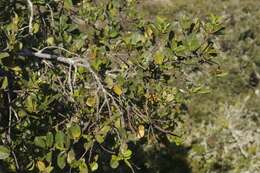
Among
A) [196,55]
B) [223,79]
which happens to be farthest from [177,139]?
[223,79]

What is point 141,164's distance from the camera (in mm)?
9727

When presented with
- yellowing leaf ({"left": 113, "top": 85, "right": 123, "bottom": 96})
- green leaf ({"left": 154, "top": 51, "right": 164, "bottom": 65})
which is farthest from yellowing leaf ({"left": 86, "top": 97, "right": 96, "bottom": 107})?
green leaf ({"left": 154, "top": 51, "right": 164, "bottom": 65})

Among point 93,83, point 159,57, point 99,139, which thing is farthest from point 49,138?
point 159,57

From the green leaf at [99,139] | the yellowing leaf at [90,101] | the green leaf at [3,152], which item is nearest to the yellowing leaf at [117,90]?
the yellowing leaf at [90,101]

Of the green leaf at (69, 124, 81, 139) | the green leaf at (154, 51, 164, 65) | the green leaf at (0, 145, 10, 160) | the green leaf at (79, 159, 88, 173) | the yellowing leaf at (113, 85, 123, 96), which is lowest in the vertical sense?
the green leaf at (79, 159, 88, 173)

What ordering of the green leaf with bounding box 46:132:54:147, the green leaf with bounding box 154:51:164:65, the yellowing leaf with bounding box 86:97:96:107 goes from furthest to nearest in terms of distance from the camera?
the green leaf with bounding box 154:51:164:65, the yellowing leaf with bounding box 86:97:96:107, the green leaf with bounding box 46:132:54:147

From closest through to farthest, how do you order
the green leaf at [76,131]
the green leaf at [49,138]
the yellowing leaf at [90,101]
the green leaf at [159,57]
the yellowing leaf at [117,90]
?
the green leaf at [76,131]
the green leaf at [49,138]
the yellowing leaf at [117,90]
the yellowing leaf at [90,101]
the green leaf at [159,57]

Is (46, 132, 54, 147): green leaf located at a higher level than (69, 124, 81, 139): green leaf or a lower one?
lower

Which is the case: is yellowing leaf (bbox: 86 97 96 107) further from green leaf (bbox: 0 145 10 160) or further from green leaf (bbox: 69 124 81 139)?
green leaf (bbox: 0 145 10 160)

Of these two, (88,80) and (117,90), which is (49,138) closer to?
(117,90)

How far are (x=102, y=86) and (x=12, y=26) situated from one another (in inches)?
32.6

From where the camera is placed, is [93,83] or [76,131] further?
[93,83]

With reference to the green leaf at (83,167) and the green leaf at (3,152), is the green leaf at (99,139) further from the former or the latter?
the green leaf at (3,152)

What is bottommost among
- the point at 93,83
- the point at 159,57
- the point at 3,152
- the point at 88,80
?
the point at 88,80
